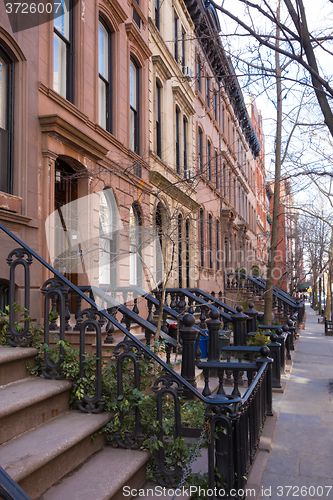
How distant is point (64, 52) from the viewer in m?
9.43

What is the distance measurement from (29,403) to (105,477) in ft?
2.66

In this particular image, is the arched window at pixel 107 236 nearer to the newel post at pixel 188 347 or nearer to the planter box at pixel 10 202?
the planter box at pixel 10 202

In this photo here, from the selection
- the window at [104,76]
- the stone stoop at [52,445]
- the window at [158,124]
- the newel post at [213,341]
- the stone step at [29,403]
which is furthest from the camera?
the window at [158,124]

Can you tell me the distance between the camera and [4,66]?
7.27m

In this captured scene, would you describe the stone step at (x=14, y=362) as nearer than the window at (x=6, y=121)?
Yes

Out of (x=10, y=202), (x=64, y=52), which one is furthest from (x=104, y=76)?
(x=10, y=202)

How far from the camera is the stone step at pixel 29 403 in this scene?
3.23 m

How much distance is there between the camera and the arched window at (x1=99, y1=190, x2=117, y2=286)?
10563mm

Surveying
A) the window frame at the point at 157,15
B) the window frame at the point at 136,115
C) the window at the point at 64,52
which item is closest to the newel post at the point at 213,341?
the window at the point at 64,52

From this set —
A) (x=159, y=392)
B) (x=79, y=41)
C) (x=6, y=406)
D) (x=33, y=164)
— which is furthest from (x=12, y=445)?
(x=79, y=41)

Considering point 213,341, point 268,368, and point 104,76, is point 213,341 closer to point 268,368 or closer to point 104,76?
point 268,368

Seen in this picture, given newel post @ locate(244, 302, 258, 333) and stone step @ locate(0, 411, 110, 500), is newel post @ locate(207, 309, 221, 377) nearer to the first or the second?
newel post @ locate(244, 302, 258, 333)

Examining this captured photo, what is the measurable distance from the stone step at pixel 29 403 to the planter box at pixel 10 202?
3.48m

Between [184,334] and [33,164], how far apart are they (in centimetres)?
422
